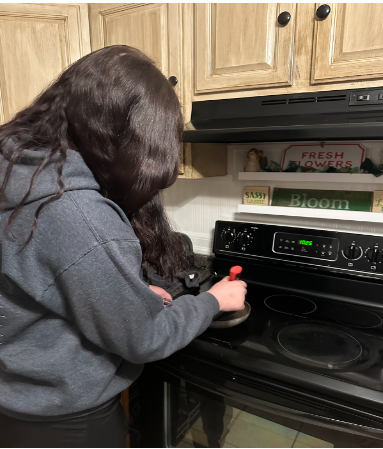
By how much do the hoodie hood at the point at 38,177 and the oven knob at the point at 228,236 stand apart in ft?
2.69

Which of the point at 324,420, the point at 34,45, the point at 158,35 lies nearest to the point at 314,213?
the point at 324,420

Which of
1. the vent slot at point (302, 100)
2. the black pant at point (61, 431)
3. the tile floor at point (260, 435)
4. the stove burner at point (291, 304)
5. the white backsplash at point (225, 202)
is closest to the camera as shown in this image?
the black pant at point (61, 431)

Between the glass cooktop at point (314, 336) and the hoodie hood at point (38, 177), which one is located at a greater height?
the hoodie hood at point (38, 177)

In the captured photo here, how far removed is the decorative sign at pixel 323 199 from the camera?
114cm

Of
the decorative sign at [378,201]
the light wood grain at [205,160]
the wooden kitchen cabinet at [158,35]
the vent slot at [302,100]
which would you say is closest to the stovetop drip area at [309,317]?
the decorative sign at [378,201]

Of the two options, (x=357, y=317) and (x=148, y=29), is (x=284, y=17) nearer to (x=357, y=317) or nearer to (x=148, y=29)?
(x=148, y=29)

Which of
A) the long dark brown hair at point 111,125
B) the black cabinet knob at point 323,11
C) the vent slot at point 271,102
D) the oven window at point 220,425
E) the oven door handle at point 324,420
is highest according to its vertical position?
the black cabinet knob at point 323,11

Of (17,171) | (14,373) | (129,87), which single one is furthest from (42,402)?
(129,87)

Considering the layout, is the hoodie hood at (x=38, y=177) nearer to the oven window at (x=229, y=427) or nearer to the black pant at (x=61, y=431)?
the black pant at (x=61, y=431)

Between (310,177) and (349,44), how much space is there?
0.44 meters

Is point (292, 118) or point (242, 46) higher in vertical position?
point (242, 46)

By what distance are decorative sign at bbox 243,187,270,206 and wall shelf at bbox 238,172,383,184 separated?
49 millimetres

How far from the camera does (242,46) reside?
97 centimetres

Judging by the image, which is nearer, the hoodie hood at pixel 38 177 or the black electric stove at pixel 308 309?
the hoodie hood at pixel 38 177
